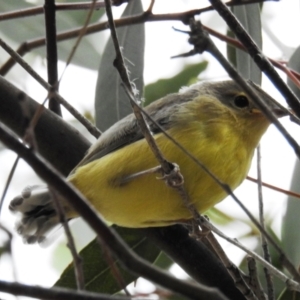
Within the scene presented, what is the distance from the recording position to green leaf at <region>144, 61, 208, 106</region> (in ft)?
9.30

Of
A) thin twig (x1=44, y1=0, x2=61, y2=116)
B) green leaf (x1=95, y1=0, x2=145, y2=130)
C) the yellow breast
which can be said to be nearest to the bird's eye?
the yellow breast

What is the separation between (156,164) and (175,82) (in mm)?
834

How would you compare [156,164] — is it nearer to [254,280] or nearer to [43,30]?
[254,280]

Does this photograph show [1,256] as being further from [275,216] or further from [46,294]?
[46,294]

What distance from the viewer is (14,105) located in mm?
2002

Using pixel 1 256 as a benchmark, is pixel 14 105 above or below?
above

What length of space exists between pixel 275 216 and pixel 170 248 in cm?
97

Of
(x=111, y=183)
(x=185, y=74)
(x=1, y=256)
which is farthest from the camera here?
(x=185, y=74)

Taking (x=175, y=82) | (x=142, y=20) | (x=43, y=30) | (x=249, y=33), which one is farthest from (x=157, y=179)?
(x=43, y=30)

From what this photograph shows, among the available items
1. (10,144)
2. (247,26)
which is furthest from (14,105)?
(10,144)

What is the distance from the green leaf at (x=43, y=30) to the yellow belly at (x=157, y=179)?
0.72 meters

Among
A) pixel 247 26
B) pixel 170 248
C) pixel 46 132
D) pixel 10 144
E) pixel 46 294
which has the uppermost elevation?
pixel 247 26

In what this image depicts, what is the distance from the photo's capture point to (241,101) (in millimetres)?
2500

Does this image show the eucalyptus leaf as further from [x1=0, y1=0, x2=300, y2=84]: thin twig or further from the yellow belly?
[x1=0, y1=0, x2=300, y2=84]: thin twig
